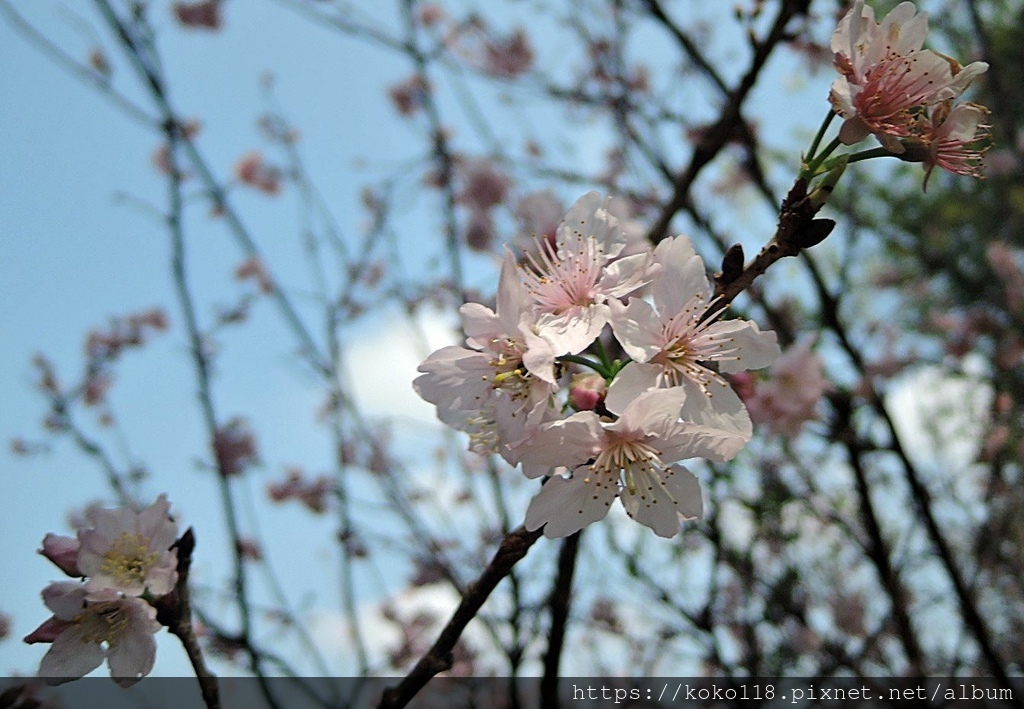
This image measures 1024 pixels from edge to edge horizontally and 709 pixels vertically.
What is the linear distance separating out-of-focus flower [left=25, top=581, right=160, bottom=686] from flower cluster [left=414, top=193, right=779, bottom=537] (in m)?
0.52

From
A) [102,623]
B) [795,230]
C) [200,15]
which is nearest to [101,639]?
[102,623]

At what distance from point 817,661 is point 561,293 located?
3.29 meters

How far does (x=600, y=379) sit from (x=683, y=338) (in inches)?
6.4

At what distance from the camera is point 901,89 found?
1001 mm

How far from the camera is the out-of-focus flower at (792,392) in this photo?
2186mm

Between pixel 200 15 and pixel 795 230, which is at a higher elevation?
pixel 200 15

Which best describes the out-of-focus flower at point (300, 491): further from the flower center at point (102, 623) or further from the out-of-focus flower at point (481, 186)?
the flower center at point (102, 623)

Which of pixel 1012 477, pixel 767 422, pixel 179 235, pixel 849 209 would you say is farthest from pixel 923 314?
pixel 179 235

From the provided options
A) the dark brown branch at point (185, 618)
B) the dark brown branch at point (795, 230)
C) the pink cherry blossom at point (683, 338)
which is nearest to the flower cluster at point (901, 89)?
the dark brown branch at point (795, 230)

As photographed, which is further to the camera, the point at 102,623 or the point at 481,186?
the point at 481,186

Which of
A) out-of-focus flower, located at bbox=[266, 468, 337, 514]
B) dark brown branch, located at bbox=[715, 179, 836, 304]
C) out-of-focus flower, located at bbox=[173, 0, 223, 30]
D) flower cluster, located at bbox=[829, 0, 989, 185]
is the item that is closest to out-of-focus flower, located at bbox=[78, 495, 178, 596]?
dark brown branch, located at bbox=[715, 179, 836, 304]

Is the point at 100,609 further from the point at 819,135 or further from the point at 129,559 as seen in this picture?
the point at 819,135

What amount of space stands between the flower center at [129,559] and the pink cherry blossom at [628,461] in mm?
596

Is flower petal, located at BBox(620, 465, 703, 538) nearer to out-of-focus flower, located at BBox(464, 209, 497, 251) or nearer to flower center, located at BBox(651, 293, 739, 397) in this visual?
flower center, located at BBox(651, 293, 739, 397)
